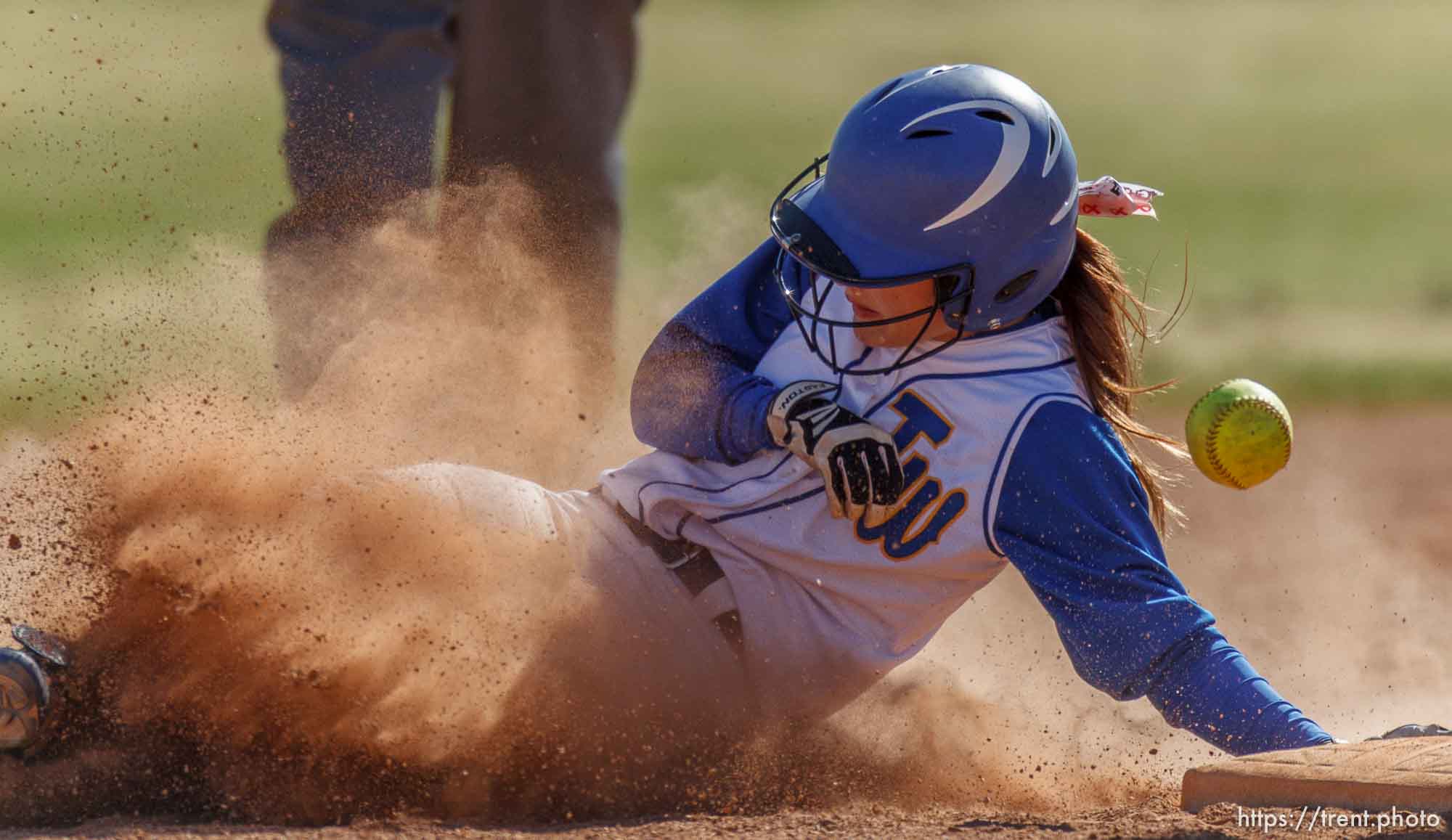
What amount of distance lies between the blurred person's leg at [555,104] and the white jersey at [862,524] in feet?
4.69

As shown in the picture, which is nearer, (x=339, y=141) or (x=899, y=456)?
(x=899, y=456)

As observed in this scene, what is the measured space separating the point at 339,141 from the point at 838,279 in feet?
5.34

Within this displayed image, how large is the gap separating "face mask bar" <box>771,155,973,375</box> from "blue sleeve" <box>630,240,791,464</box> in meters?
0.20

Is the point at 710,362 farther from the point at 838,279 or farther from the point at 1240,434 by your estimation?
the point at 1240,434

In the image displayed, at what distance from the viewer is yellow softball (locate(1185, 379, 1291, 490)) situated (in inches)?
106

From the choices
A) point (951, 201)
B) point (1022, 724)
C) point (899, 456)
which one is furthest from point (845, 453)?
point (1022, 724)

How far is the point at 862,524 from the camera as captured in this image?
2740mm

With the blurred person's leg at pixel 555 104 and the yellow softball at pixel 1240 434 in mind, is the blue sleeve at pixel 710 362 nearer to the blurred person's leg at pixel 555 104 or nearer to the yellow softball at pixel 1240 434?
the yellow softball at pixel 1240 434

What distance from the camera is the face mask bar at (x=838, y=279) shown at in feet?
8.53

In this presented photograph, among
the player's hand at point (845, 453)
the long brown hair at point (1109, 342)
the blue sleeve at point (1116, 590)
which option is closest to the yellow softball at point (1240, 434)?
the long brown hair at point (1109, 342)

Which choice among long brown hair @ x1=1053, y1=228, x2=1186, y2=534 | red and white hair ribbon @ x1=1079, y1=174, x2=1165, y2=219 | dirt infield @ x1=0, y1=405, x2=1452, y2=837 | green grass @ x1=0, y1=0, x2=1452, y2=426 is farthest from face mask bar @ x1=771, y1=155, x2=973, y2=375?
green grass @ x1=0, y1=0, x2=1452, y2=426

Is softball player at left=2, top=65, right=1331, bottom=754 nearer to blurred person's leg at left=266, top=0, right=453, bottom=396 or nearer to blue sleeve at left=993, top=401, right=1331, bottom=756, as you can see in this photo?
blue sleeve at left=993, top=401, right=1331, bottom=756

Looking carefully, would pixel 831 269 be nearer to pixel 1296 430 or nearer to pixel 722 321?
pixel 722 321

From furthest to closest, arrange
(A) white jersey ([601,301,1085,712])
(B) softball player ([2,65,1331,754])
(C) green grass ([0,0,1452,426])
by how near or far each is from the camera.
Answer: (C) green grass ([0,0,1452,426]) < (A) white jersey ([601,301,1085,712]) < (B) softball player ([2,65,1331,754])
